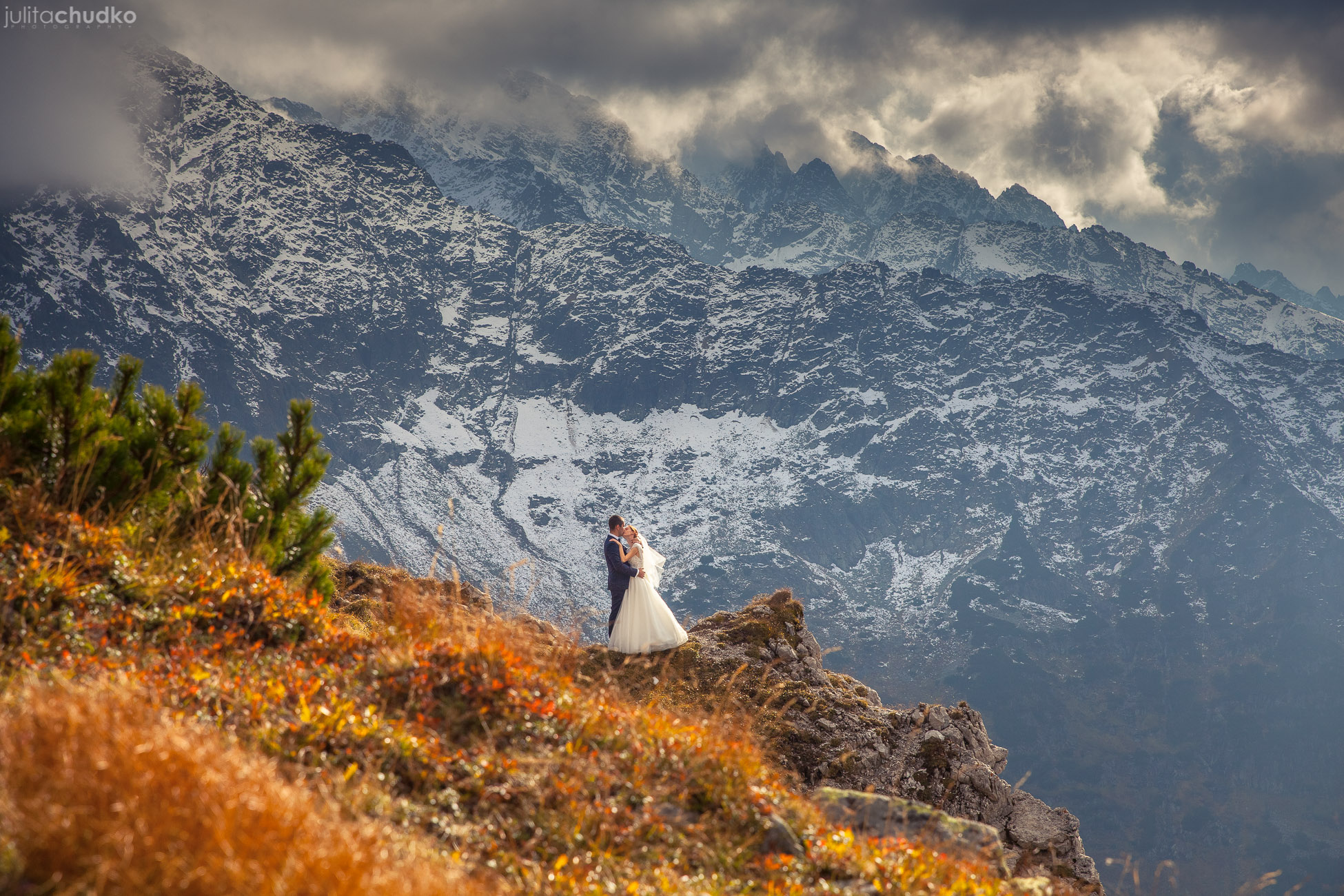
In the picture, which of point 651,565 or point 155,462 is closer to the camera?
point 155,462

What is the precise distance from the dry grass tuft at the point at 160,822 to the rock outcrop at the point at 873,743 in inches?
253

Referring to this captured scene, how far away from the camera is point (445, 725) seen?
567 cm

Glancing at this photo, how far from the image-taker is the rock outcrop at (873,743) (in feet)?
34.1

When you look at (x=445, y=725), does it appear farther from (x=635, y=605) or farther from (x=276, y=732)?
(x=635, y=605)

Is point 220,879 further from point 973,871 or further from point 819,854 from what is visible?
point 973,871

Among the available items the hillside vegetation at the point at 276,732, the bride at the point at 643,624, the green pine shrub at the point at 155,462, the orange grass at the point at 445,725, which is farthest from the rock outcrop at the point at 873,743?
the green pine shrub at the point at 155,462

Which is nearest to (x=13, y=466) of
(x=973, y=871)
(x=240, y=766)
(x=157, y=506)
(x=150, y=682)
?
(x=157, y=506)

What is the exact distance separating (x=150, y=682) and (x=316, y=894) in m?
2.60

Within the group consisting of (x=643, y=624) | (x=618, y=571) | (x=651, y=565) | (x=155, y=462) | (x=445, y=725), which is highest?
(x=155, y=462)

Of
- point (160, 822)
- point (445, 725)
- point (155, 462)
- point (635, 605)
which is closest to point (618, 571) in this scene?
point (635, 605)

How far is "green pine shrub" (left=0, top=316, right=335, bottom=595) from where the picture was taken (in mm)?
7082

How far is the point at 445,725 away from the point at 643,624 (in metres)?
6.79

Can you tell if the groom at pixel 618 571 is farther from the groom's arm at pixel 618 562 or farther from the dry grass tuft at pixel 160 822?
the dry grass tuft at pixel 160 822

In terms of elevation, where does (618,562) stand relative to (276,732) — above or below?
above
